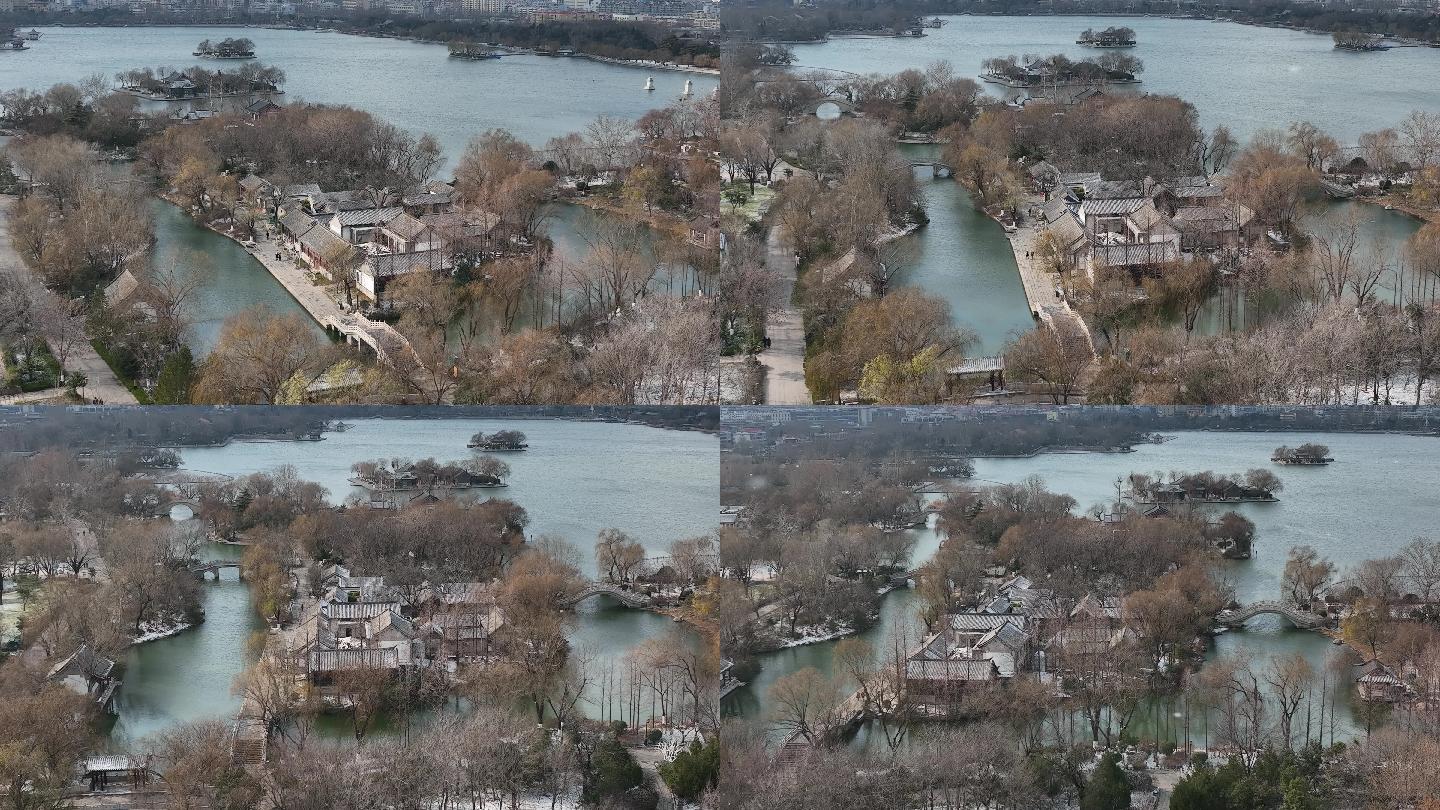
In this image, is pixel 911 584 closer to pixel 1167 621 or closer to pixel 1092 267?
pixel 1167 621

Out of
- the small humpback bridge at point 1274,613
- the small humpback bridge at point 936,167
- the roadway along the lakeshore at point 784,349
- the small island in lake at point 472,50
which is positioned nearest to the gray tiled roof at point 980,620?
the small humpback bridge at point 1274,613

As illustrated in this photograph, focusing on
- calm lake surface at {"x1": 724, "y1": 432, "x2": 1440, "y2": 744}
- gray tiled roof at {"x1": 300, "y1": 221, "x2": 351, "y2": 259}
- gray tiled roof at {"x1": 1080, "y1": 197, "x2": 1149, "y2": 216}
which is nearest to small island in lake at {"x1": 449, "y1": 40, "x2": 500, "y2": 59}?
gray tiled roof at {"x1": 300, "y1": 221, "x2": 351, "y2": 259}

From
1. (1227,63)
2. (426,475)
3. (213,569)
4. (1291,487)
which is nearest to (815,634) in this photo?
(426,475)

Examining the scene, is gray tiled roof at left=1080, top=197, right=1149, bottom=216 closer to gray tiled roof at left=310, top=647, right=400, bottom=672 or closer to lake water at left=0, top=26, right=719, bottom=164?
lake water at left=0, top=26, right=719, bottom=164

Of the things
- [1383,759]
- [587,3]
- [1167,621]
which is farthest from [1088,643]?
[587,3]

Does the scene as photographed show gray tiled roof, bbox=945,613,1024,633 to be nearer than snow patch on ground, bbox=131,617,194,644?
Yes
